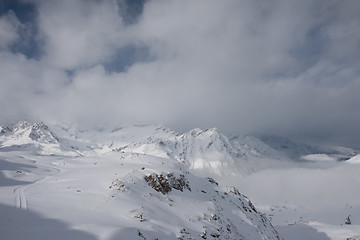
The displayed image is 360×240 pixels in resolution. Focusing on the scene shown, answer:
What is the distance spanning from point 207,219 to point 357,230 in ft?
319

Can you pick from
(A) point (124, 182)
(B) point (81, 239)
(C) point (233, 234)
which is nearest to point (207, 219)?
(C) point (233, 234)

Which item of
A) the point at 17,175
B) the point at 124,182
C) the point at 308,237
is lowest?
the point at 308,237

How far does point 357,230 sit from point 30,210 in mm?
117284

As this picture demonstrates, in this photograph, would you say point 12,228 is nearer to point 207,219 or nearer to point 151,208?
point 151,208

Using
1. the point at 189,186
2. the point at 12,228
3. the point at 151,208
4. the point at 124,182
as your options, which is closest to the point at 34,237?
the point at 12,228

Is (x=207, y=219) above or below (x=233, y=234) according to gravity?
above

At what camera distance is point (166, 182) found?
1307 inches

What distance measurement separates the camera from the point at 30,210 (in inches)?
690

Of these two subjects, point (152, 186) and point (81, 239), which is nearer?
point (81, 239)

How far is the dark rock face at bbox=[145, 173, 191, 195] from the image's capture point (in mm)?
31344

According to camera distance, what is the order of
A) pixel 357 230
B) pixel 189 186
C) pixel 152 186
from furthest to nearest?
1. pixel 357 230
2. pixel 189 186
3. pixel 152 186

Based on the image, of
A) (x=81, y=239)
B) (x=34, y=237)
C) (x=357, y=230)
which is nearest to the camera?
(x=34, y=237)

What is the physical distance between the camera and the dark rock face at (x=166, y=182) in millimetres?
31344

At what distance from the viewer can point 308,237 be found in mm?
80188
